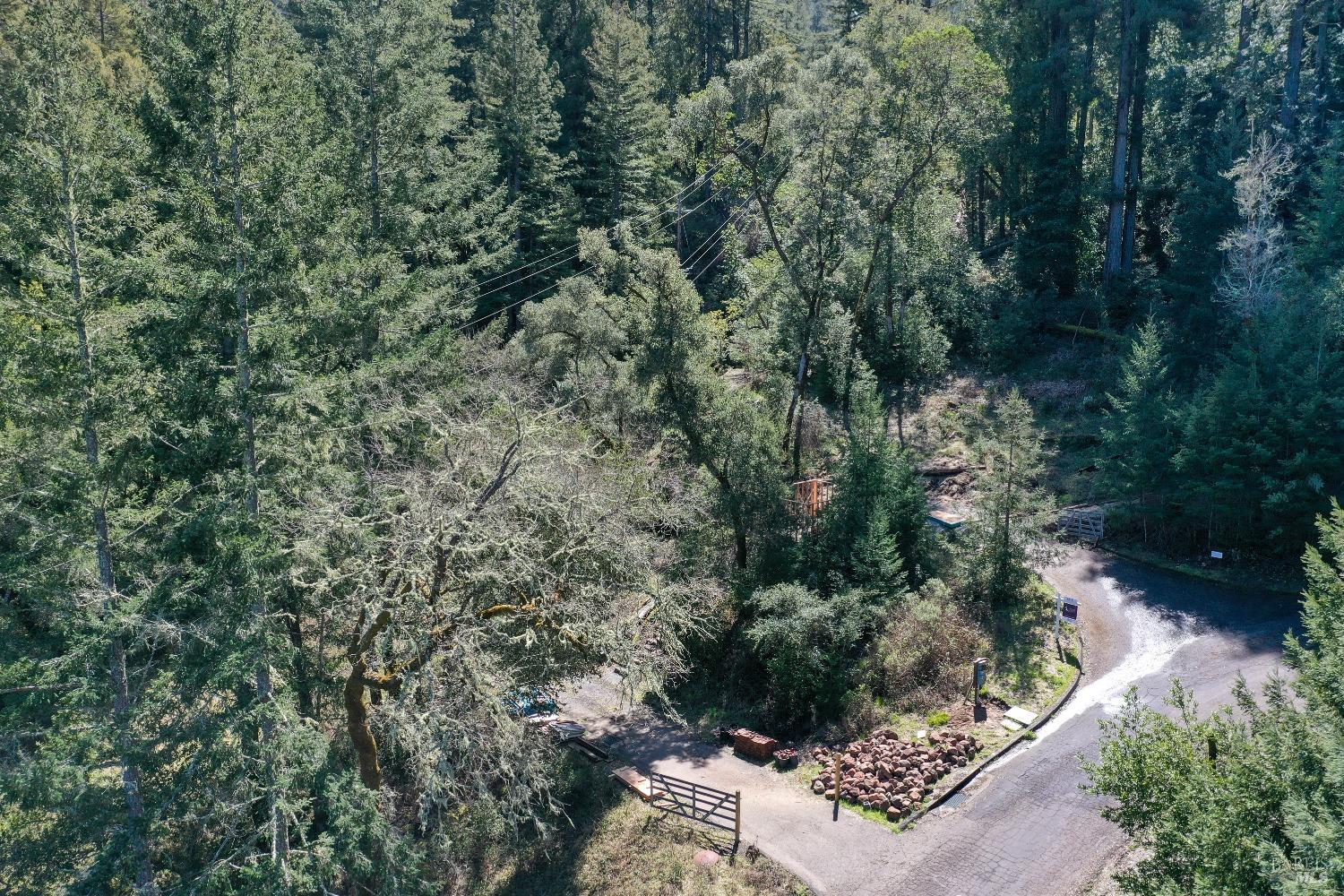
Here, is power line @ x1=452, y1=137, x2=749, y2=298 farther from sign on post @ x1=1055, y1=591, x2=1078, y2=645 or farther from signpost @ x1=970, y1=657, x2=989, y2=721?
signpost @ x1=970, y1=657, x2=989, y2=721

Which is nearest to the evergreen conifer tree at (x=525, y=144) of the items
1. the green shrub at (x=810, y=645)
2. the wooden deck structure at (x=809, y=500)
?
the wooden deck structure at (x=809, y=500)

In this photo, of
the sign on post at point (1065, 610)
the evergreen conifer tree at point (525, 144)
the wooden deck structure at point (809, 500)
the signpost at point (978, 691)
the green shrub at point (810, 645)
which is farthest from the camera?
the evergreen conifer tree at point (525, 144)

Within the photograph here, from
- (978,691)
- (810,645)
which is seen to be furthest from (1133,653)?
(810,645)

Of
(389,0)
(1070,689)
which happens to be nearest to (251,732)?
(1070,689)

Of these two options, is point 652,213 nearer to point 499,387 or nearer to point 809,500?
point 499,387

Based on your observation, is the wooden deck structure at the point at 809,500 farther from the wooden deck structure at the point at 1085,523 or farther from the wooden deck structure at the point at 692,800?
the wooden deck structure at the point at 692,800

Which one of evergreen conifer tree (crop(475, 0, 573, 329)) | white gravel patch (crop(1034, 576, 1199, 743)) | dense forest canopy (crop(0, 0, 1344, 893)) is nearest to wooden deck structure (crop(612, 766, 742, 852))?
dense forest canopy (crop(0, 0, 1344, 893))
